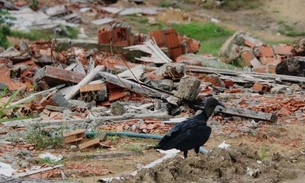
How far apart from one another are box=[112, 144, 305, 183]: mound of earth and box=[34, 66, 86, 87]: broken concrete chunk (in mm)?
4666

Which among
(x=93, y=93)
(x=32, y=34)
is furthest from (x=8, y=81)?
(x=32, y=34)

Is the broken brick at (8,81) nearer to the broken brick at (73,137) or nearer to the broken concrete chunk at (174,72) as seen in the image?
the broken concrete chunk at (174,72)

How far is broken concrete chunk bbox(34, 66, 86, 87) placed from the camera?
10.8 m

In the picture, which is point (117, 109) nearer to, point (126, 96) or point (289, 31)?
point (126, 96)

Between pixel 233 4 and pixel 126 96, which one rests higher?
pixel 126 96

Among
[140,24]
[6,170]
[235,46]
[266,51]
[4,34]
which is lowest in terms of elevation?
[140,24]

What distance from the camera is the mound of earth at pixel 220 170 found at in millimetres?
6145

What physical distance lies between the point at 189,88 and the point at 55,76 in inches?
103

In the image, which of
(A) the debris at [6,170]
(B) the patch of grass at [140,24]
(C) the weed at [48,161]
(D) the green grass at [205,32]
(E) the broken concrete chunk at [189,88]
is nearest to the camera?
(A) the debris at [6,170]

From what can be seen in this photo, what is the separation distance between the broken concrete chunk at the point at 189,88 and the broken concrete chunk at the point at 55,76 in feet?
7.43

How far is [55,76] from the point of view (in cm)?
1084

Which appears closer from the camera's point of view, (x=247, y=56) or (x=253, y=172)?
(x=253, y=172)

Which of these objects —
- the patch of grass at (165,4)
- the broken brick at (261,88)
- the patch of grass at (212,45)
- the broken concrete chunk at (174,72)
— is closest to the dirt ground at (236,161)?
the broken brick at (261,88)

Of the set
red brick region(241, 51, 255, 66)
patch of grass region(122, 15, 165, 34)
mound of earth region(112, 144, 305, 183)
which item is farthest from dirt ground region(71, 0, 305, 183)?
patch of grass region(122, 15, 165, 34)
